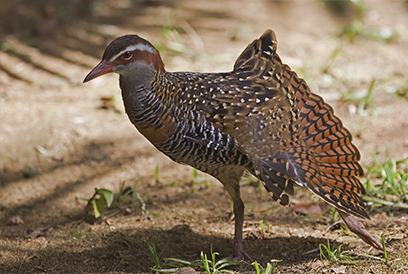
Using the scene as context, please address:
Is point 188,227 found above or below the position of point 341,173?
below

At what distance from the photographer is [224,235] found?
3967mm

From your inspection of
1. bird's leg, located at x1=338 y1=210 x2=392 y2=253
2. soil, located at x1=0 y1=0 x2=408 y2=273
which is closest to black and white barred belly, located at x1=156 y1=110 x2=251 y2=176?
soil, located at x1=0 y1=0 x2=408 y2=273

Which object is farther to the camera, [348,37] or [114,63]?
[348,37]

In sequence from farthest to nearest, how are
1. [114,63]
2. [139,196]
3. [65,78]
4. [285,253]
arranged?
[65,78], [139,196], [285,253], [114,63]

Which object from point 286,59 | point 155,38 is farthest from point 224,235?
point 155,38

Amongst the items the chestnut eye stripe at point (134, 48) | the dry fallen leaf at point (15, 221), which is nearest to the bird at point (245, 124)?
the chestnut eye stripe at point (134, 48)

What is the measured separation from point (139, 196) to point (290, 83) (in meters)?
1.73

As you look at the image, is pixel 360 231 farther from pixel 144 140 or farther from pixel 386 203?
pixel 144 140

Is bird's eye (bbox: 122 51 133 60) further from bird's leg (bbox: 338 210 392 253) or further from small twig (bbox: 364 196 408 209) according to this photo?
small twig (bbox: 364 196 408 209)

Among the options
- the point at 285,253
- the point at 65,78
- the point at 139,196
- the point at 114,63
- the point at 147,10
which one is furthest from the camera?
the point at 147,10

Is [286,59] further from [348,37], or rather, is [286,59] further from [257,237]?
[257,237]

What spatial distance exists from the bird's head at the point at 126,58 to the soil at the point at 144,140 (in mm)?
1500

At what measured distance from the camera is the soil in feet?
12.2

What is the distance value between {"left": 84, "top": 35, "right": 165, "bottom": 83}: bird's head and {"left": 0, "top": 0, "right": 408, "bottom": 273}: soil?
4.92ft
